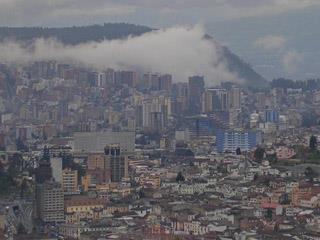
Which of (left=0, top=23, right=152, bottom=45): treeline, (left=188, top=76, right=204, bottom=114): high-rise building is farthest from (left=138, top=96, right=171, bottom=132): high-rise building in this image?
(left=0, top=23, right=152, bottom=45): treeline

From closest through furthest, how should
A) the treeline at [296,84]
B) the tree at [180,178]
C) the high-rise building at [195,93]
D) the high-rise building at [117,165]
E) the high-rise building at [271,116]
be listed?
the tree at [180,178] < the high-rise building at [117,165] < the high-rise building at [271,116] < the high-rise building at [195,93] < the treeline at [296,84]

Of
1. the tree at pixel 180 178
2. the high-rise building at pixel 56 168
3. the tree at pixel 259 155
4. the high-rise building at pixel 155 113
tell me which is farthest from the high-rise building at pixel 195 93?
the tree at pixel 180 178

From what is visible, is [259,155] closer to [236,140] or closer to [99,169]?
[99,169]

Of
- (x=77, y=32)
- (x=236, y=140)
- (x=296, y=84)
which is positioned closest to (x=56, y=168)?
(x=236, y=140)

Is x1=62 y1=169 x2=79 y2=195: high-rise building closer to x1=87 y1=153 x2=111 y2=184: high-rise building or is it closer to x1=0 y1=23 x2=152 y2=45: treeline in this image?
x1=87 y1=153 x2=111 y2=184: high-rise building

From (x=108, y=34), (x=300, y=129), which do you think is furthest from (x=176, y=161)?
(x=108, y=34)

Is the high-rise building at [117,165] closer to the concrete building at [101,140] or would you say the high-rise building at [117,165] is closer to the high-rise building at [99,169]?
the high-rise building at [99,169]
